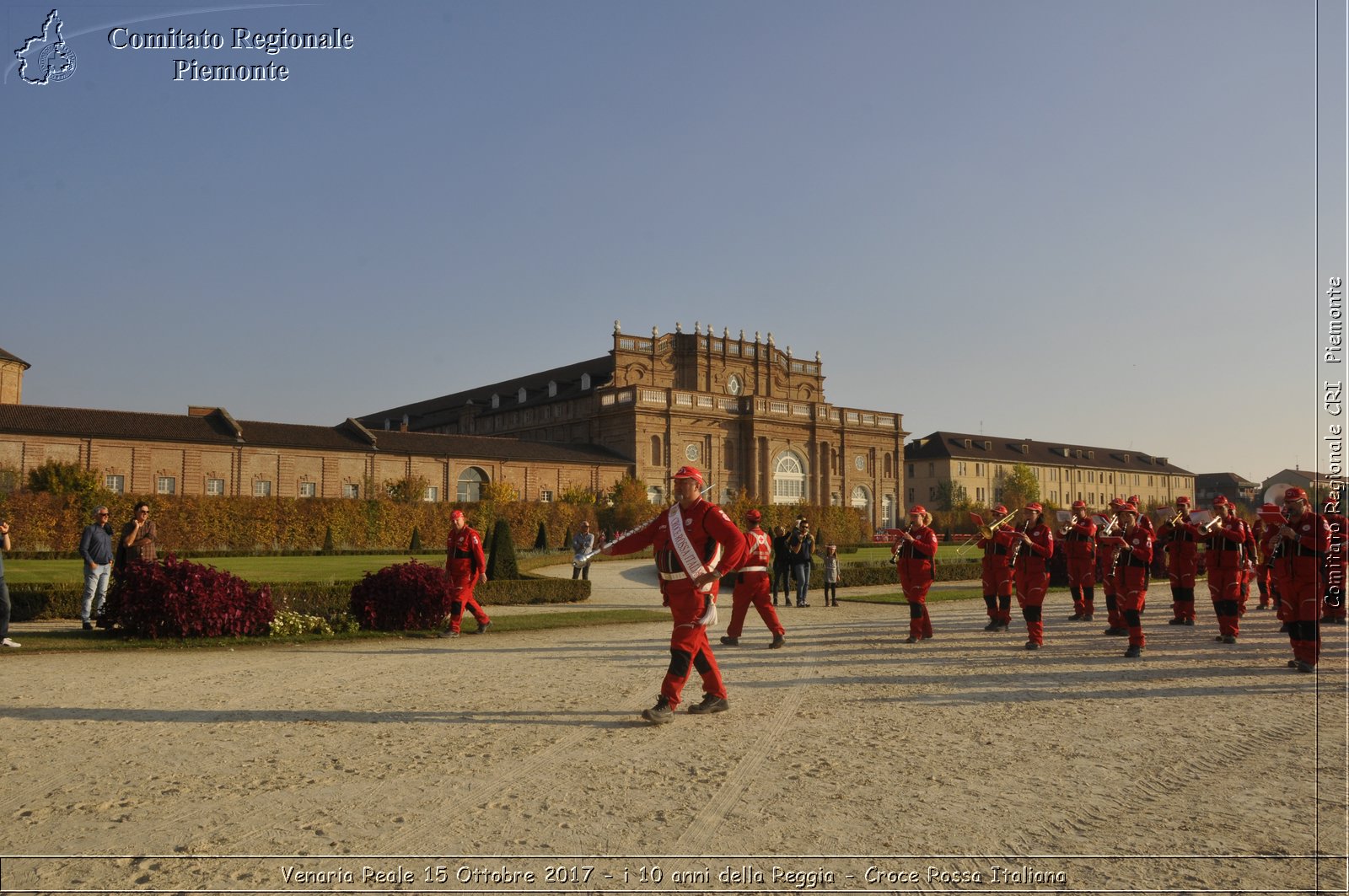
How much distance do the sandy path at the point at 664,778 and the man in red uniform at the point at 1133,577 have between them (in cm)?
129

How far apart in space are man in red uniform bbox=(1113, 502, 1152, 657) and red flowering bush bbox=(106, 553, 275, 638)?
1224cm

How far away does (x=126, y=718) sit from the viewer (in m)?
7.76

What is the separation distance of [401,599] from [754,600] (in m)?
5.63

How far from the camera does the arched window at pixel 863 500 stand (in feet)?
234

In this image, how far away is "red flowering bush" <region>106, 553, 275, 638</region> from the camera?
42.5 feet

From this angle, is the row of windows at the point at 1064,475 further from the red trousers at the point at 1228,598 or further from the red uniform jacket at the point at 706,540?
the red uniform jacket at the point at 706,540

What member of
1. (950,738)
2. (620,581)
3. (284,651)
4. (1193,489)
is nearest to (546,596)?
(620,581)

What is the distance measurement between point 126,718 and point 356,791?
3.39 meters

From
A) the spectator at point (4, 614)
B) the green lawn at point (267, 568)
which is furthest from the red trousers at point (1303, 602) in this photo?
the green lawn at point (267, 568)

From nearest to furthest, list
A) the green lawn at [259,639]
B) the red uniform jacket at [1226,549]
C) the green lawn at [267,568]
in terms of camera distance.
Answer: the green lawn at [259,639] < the red uniform jacket at [1226,549] < the green lawn at [267,568]

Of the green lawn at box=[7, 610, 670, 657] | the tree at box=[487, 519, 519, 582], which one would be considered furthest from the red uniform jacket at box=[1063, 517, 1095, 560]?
the tree at box=[487, 519, 519, 582]

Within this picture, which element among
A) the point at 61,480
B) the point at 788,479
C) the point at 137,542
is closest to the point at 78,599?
the point at 137,542

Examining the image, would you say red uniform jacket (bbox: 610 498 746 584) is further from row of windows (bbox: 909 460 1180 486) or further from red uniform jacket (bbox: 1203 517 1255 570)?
row of windows (bbox: 909 460 1180 486)

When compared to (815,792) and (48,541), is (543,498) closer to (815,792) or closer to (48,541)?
(48,541)
